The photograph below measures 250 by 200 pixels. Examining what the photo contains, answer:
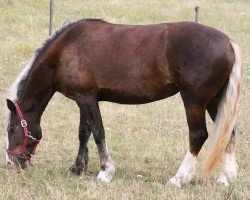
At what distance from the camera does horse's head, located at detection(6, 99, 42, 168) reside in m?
5.88

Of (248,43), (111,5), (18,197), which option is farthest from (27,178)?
(111,5)

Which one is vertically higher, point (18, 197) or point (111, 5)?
point (18, 197)

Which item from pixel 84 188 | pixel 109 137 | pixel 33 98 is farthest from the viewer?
pixel 109 137

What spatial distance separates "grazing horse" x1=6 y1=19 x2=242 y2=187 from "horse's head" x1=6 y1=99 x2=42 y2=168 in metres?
0.01

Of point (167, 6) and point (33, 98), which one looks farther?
point (167, 6)

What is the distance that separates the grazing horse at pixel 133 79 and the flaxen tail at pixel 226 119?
10mm

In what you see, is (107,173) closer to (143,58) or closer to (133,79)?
(133,79)

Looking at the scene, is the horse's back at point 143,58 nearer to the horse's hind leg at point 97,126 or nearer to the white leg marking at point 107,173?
the horse's hind leg at point 97,126

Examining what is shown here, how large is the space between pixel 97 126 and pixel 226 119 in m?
1.47

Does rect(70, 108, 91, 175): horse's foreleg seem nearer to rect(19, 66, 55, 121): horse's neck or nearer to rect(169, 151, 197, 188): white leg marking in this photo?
rect(19, 66, 55, 121): horse's neck

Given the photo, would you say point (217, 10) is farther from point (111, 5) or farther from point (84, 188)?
point (84, 188)

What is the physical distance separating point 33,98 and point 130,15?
1416 centimetres

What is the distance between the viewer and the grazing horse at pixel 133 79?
5242 millimetres

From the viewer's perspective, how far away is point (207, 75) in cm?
519
